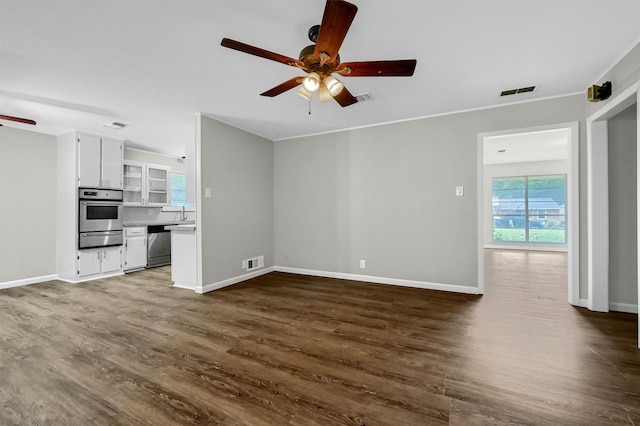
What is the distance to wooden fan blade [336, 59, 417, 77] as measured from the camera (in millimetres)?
1819

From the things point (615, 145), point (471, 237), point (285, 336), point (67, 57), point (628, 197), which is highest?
point (67, 57)

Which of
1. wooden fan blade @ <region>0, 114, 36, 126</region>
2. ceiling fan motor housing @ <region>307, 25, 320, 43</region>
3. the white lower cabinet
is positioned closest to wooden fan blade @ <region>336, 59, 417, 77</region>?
ceiling fan motor housing @ <region>307, 25, 320, 43</region>

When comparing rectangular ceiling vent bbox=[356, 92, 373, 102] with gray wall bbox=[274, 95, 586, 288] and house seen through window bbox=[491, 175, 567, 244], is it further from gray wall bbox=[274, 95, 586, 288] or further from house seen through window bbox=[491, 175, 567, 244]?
house seen through window bbox=[491, 175, 567, 244]

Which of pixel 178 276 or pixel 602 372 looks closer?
pixel 602 372

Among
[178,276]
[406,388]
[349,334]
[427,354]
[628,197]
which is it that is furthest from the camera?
[178,276]

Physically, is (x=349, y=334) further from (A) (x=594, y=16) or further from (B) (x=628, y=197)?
(B) (x=628, y=197)

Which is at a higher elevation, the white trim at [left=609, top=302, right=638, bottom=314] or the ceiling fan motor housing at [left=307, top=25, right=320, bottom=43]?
the ceiling fan motor housing at [left=307, top=25, right=320, bottom=43]

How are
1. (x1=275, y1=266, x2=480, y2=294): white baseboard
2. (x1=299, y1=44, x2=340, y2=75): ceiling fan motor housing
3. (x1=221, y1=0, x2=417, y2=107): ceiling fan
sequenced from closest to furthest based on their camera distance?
(x1=221, y1=0, x2=417, y2=107): ceiling fan
(x1=299, y1=44, x2=340, y2=75): ceiling fan motor housing
(x1=275, y1=266, x2=480, y2=294): white baseboard

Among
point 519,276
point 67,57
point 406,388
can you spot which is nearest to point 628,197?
point 519,276

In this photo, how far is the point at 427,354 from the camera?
6.97ft

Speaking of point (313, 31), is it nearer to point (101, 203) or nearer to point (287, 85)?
point (287, 85)

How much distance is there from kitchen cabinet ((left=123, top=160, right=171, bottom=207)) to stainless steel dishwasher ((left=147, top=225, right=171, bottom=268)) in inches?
28.6

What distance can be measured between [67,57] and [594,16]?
4.21 m

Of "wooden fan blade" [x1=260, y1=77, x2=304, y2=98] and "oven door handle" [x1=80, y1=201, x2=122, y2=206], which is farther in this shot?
"oven door handle" [x1=80, y1=201, x2=122, y2=206]
